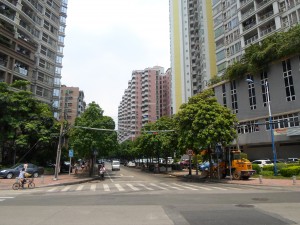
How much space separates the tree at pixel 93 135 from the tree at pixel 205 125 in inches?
352

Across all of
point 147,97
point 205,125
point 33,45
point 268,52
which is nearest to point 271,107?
point 268,52

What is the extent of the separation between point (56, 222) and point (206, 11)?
77239mm

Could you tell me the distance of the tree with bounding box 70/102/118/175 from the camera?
107 feet

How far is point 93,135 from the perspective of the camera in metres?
33.3

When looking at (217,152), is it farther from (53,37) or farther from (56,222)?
(53,37)

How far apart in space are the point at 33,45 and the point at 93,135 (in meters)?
29.7

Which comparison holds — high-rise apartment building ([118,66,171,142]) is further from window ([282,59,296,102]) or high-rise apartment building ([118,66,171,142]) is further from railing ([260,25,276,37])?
window ([282,59,296,102])

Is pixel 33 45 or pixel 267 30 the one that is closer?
pixel 267 30

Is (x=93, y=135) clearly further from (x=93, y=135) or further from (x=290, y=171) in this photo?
(x=290, y=171)

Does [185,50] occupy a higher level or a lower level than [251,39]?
higher

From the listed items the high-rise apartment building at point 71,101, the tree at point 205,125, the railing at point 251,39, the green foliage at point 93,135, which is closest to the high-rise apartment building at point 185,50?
the railing at point 251,39

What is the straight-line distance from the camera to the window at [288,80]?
42503 mm

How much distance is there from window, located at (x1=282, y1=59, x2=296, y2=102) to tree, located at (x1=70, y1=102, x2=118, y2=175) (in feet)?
87.7

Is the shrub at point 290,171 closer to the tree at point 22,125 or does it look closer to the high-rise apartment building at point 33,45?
the tree at point 22,125
